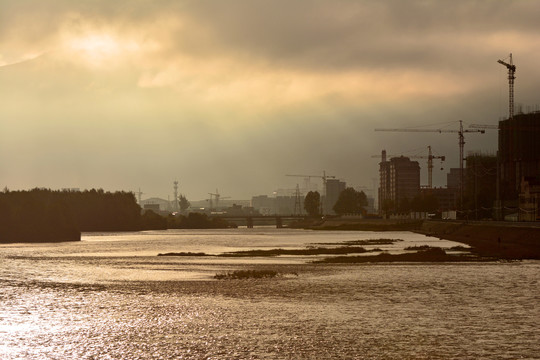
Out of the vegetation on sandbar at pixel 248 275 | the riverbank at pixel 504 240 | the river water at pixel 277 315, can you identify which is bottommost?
the river water at pixel 277 315

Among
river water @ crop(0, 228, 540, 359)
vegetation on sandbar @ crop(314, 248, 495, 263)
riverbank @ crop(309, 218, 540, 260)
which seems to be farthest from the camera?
riverbank @ crop(309, 218, 540, 260)

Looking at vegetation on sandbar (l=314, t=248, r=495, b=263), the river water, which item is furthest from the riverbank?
the river water

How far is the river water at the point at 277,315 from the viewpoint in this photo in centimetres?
3756

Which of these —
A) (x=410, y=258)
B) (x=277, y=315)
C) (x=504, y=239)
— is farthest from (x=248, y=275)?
(x=504, y=239)

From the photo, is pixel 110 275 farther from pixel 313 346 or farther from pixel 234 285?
pixel 313 346

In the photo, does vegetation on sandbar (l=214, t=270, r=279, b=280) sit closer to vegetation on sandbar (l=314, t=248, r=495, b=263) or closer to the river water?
the river water

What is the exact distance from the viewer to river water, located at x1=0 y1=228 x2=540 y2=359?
37.6 metres

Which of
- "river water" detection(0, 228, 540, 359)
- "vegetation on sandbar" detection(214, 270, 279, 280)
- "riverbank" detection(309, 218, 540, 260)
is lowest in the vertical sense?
"river water" detection(0, 228, 540, 359)

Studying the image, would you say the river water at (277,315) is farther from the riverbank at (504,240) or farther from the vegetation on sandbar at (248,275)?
the riverbank at (504,240)

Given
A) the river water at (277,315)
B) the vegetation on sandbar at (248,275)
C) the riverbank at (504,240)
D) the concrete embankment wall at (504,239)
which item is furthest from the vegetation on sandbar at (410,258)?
the vegetation on sandbar at (248,275)

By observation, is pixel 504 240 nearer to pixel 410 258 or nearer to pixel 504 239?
pixel 504 239

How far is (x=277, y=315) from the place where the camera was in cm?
4903

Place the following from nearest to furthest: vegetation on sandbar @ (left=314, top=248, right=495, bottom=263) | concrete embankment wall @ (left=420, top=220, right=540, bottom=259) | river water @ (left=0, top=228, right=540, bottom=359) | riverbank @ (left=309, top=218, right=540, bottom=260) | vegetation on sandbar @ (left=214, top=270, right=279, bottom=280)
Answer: river water @ (left=0, top=228, right=540, bottom=359) → vegetation on sandbar @ (left=214, top=270, right=279, bottom=280) → vegetation on sandbar @ (left=314, top=248, right=495, bottom=263) → riverbank @ (left=309, top=218, right=540, bottom=260) → concrete embankment wall @ (left=420, top=220, right=540, bottom=259)

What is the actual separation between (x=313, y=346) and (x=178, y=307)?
16.9 meters
